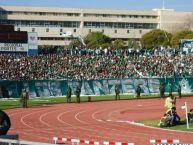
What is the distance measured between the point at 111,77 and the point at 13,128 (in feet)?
115

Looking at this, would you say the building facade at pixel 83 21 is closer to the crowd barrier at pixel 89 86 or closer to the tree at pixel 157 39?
the tree at pixel 157 39

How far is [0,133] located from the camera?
474 inches

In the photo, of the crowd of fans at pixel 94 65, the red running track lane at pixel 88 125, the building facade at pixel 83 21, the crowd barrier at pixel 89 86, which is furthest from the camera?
the building facade at pixel 83 21

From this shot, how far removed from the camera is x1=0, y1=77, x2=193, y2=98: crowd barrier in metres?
52.3

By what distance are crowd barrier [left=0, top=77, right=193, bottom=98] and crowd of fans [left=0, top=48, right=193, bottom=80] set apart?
2181 mm

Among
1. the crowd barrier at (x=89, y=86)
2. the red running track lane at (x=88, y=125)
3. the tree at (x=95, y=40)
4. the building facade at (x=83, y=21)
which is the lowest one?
the red running track lane at (x=88, y=125)

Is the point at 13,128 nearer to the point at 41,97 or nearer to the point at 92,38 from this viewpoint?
the point at 41,97

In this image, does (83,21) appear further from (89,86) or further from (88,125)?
(88,125)

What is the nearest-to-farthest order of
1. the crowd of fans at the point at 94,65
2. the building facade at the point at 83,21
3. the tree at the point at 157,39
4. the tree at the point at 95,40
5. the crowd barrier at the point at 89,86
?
the crowd barrier at the point at 89,86 < the crowd of fans at the point at 94,65 < the tree at the point at 95,40 < the tree at the point at 157,39 < the building facade at the point at 83,21

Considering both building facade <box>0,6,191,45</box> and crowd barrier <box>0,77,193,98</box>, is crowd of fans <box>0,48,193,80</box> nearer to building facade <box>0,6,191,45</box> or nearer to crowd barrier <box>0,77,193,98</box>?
crowd barrier <box>0,77,193,98</box>

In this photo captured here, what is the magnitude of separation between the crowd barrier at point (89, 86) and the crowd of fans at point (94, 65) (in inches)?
85.9

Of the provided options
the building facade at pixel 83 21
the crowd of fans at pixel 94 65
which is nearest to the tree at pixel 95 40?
the building facade at pixel 83 21

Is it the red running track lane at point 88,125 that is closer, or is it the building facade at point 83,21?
the red running track lane at point 88,125

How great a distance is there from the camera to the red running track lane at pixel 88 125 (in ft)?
75.2
